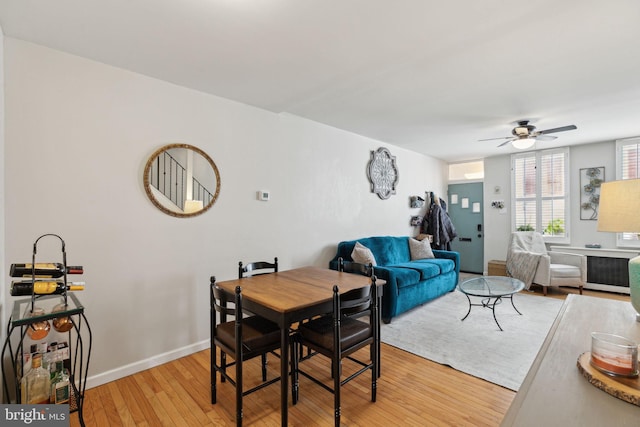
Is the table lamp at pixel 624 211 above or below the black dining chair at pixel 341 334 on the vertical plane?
above

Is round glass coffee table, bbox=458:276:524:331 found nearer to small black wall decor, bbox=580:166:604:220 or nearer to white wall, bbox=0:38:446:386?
white wall, bbox=0:38:446:386

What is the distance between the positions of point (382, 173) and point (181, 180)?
334 cm

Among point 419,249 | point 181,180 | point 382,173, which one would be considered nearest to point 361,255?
point 419,249

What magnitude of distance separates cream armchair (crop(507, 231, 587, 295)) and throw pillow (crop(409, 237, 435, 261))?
4.75 ft

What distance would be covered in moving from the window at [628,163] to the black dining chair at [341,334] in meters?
5.22

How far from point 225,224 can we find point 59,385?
1.68 meters

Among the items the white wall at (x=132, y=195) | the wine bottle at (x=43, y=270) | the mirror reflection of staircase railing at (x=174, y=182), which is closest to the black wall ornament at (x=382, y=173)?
the white wall at (x=132, y=195)

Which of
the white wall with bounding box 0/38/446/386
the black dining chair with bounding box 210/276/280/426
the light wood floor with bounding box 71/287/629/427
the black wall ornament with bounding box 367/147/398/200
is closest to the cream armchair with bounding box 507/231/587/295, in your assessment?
the black wall ornament with bounding box 367/147/398/200

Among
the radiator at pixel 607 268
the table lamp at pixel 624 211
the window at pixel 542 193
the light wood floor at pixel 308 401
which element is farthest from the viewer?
the window at pixel 542 193

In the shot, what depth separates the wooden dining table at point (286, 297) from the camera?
1.74m

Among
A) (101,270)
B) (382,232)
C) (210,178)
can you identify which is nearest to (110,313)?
(101,270)

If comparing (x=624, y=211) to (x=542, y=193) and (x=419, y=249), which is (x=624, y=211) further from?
(x=542, y=193)

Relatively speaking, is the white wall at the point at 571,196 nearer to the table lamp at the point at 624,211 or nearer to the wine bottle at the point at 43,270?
the table lamp at the point at 624,211

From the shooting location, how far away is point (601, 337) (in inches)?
42.3
